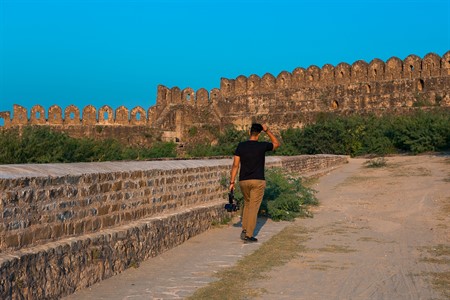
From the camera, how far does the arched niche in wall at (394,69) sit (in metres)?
32.5

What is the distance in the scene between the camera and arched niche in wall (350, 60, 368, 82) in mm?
33562

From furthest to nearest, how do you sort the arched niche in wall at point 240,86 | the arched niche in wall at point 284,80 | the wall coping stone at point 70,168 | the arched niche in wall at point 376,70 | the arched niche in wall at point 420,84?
the arched niche in wall at point 240,86 < the arched niche in wall at point 284,80 < the arched niche in wall at point 376,70 < the arched niche in wall at point 420,84 < the wall coping stone at point 70,168

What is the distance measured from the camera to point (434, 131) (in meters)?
26.2

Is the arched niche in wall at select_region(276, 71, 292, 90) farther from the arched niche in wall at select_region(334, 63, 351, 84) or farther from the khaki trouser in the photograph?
the khaki trouser

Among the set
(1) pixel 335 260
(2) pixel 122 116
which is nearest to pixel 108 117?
(2) pixel 122 116

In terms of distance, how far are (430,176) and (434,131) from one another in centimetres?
876

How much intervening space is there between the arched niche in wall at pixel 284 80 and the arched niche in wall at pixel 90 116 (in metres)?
10.4

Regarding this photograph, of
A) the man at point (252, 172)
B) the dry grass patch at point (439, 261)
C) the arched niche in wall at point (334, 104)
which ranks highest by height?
the arched niche in wall at point (334, 104)

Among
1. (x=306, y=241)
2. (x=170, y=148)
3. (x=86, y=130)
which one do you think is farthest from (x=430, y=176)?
(x=86, y=130)

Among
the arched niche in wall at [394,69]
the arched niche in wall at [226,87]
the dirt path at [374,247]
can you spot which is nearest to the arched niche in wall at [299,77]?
the arched niche in wall at [226,87]

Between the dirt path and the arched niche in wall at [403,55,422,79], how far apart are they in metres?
16.6

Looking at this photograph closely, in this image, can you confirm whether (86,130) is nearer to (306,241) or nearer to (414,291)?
(306,241)

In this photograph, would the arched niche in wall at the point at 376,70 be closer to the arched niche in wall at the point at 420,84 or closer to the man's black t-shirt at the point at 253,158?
the arched niche in wall at the point at 420,84

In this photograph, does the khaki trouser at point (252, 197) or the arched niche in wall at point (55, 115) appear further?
the arched niche in wall at point (55, 115)
